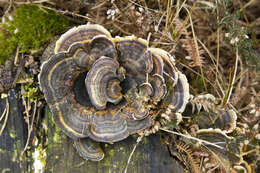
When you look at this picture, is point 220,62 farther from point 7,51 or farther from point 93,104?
point 7,51

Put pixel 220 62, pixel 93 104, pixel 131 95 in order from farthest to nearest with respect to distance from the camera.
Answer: pixel 220 62 < pixel 131 95 < pixel 93 104

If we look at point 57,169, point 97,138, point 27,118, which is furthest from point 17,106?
point 97,138

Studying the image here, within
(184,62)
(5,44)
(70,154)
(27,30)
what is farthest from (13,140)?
(184,62)

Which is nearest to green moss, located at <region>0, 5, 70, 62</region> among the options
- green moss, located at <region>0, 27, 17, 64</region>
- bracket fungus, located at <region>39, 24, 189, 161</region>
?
green moss, located at <region>0, 27, 17, 64</region>

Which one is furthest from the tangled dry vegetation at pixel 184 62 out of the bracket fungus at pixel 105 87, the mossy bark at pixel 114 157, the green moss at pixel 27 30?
the bracket fungus at pixel 105 87

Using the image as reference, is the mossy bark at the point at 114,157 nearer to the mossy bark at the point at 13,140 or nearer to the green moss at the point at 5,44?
the mossy bark at the point at 13,140

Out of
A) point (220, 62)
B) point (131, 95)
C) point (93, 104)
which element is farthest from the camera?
point (220, 62)
